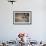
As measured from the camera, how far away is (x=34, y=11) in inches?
218

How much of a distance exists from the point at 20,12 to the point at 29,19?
1.58 feet

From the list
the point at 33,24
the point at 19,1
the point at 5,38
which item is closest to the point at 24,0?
the point at 19,1

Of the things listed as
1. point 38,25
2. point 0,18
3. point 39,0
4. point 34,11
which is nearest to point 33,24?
point 38,25

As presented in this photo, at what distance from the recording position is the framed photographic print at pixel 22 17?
5559mm

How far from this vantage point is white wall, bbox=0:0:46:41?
218 inches

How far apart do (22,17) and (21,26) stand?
1.26 feet

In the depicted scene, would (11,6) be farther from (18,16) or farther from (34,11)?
(34,11)

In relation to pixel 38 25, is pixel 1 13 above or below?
above

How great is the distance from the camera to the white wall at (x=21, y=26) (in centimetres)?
554

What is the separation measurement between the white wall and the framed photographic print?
0.13 m

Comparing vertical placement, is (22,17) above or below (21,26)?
above

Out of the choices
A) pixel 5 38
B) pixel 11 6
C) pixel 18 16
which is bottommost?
pixel 5 38

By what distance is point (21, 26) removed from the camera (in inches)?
219

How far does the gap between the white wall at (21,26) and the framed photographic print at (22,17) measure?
13cm
